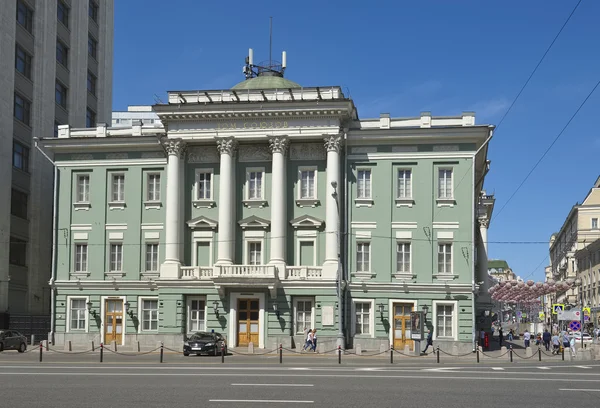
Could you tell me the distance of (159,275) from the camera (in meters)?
50.1

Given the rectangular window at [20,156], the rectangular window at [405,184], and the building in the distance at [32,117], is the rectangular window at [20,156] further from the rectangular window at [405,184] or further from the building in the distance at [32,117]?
the rectangular window at [405,184]

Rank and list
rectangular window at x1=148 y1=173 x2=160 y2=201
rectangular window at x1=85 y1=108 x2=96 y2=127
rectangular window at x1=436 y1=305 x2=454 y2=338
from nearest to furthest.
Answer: rectangular window at x1=436 y1=305 x2=454 y2=338, rectangular window at x1=148 y1=173 x2=160 y2=201, rectangular window at x1=85 y1=108 x2=96 y2=127

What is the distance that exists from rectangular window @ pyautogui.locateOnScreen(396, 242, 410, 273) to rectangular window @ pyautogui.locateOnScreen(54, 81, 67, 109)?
35.4 m

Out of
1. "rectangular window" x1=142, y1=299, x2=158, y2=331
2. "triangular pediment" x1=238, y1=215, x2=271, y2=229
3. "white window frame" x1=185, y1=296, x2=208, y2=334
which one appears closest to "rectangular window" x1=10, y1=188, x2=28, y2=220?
"rectangular window" x1=142, y1=299, x2=158, y2=331

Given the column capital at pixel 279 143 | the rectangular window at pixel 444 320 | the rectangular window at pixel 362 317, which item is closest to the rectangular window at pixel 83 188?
the column capital at pixel 279 143

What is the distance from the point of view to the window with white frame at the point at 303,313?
48.1 m

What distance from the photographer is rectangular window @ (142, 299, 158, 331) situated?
165 ft

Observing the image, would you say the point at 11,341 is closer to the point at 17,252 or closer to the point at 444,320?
the point at 17,252

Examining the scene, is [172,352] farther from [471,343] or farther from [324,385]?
[324,385]

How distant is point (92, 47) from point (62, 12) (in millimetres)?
6445

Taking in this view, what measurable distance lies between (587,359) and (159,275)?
25.9m

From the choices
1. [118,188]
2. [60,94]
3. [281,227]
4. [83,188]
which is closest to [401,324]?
[281,227]

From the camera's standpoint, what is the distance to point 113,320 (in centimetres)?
5081

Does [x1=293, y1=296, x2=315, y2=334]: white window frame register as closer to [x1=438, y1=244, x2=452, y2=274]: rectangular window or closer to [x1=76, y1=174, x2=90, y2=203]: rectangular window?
[x1=438, y1=244, x2=452, y2=274]: rectangular window
